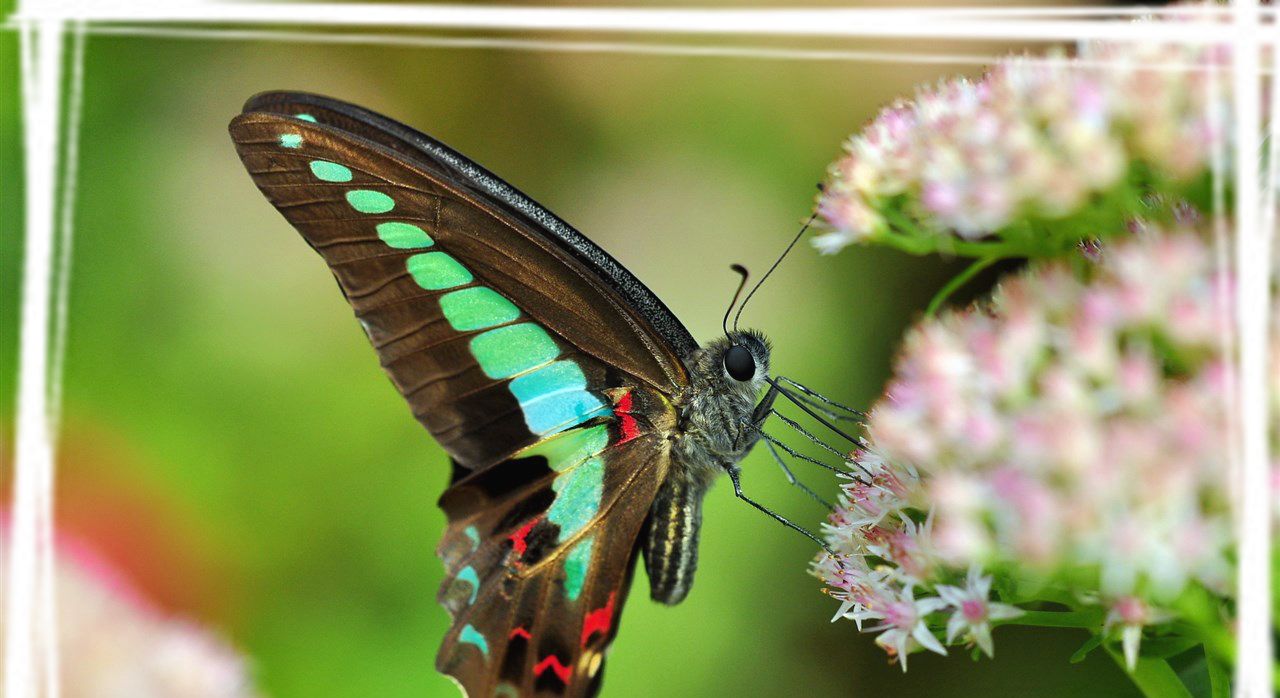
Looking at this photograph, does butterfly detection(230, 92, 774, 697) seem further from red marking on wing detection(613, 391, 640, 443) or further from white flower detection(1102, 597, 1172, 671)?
white flower detection(1102, 597, 1172, 671)

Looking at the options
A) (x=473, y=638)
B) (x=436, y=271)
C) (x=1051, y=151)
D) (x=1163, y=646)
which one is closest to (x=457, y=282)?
(x=436, y=271)

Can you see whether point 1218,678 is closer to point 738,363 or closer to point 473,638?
point 738,363

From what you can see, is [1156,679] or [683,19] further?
[683,19]

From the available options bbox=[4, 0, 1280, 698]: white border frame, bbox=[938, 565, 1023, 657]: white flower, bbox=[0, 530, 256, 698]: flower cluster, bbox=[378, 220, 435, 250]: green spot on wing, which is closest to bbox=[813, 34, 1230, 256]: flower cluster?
bbox=[4, 0, 1280, 698]: white border frame

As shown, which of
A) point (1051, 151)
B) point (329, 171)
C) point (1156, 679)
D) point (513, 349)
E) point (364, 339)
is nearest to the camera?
point (1051, 151)

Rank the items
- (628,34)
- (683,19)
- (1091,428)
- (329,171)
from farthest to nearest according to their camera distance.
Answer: (628,34) → (683,19) → (329,171) → (1091,428)

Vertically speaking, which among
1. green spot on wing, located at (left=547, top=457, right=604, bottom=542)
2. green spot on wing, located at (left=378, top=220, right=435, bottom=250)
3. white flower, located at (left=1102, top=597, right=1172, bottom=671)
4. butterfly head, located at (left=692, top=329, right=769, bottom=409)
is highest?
green spot on wing, located at (left=378, top=220, right=435, bottom=250)

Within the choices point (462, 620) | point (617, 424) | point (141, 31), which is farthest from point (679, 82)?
point (462, 620)

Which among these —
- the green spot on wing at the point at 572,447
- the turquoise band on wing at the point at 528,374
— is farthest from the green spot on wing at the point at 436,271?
the green spot on wing at the point at 572,447
